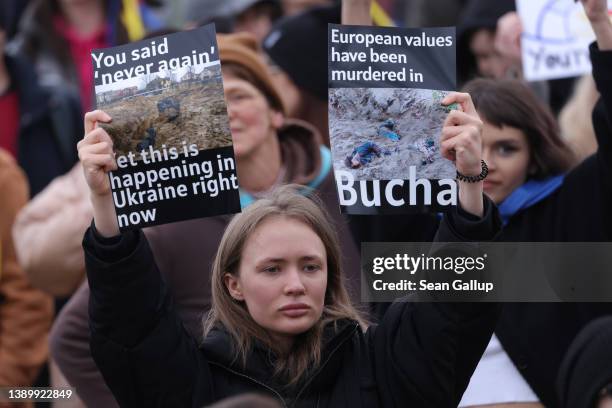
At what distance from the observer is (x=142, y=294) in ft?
12.5

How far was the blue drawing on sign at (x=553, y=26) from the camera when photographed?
6.10 m

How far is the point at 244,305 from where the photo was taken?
4031 millimetres

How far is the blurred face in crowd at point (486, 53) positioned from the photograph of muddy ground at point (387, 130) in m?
2.72

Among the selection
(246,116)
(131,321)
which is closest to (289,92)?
(246,116)

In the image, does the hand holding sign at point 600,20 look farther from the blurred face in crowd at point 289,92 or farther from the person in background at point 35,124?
the person in background at point 35,124

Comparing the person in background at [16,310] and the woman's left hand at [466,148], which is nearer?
the woman's left hand at [466,148]

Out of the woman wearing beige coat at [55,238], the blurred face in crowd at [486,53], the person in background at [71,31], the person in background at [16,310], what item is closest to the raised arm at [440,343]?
the woman wearing beige coat at [55,238]

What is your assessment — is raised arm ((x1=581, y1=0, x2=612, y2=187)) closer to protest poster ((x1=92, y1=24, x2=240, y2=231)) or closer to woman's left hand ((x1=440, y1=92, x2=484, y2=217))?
woman's left hand ((x1=440, y1=92, x2=484, y2=217))

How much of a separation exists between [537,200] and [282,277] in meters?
1.40

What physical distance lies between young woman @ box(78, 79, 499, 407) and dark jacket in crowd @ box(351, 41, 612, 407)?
76 cm

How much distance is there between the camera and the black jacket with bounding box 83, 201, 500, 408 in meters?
3.80

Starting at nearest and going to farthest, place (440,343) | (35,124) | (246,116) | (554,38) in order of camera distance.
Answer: (440,343)
(246,116)
(554,38)
(35,124)

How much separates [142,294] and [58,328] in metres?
1.37

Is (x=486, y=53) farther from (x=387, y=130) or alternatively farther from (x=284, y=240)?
(x=284, y=240)
